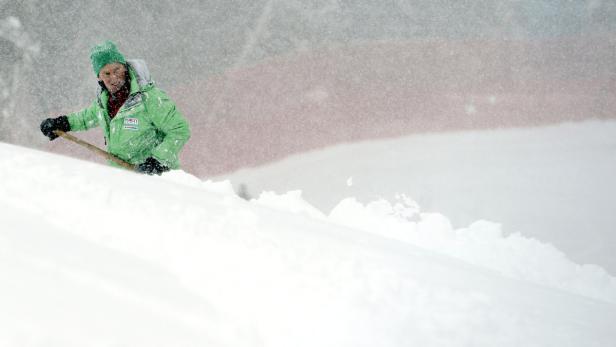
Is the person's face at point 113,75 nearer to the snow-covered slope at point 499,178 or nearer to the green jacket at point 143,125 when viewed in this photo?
the green jacket at point 143,125

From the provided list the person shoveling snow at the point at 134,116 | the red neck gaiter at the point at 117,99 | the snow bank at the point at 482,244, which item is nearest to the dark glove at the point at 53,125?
the person shoveling snow at the point at 134,116

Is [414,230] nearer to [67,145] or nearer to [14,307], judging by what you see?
[14,307]

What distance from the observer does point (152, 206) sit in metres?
0.47

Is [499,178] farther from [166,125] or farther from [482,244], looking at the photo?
[166,125]

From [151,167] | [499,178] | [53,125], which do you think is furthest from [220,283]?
[499,178]

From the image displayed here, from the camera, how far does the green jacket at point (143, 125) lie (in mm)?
1010

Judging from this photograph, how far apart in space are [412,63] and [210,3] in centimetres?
65

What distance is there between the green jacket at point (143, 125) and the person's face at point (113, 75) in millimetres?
20

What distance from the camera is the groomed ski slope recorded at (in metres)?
0.31

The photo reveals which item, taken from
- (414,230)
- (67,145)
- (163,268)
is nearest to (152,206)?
(163,268)

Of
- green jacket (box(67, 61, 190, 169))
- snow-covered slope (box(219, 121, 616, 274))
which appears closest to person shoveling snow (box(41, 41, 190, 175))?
green jacket (box(67, 61, 190, 169))

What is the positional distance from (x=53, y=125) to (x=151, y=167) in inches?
11.7

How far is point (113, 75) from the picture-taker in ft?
3.26

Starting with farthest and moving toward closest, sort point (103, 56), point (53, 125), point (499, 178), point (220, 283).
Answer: point (499, 178)
point (53, 125)
point (103, 56)
point (220, 283)
